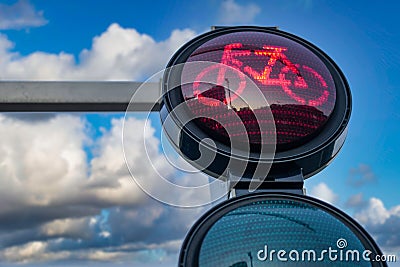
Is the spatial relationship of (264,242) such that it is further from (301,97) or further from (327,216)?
(301,97)

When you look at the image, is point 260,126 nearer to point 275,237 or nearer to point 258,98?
point 258,98

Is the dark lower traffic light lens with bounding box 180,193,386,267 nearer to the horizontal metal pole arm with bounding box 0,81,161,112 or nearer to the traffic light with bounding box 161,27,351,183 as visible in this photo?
A: the traffic light with bounding box 161,27,351,183

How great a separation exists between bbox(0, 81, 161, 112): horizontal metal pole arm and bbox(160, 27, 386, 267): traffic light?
A: 0.24 metres

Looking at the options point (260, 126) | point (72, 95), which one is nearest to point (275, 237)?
point (260, 126)

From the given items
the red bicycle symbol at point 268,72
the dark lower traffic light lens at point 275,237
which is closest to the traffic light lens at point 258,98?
the red bicycle symbol at point 268,72

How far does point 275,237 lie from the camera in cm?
127

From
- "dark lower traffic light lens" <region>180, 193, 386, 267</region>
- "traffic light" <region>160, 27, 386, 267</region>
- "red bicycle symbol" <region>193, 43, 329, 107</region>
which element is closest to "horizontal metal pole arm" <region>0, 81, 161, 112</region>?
"traffic light" <region>160, 27, 386, 267</region>

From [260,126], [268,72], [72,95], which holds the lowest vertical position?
[260,126]

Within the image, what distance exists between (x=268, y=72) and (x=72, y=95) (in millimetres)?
741

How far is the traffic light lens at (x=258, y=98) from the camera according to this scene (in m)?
1.61

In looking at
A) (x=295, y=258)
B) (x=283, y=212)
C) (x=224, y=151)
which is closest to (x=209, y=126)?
(x=224, y=151)

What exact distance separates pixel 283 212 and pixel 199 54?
623 millimetres

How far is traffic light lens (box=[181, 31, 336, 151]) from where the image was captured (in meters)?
1.61

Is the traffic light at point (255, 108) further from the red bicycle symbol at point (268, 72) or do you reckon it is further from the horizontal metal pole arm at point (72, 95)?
the horizontal metal pole arm at point (72, 95)
